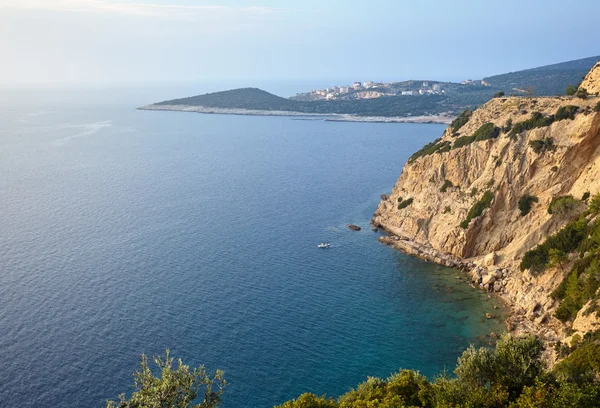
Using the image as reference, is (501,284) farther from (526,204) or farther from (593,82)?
(593,82)

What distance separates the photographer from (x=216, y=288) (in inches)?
1925

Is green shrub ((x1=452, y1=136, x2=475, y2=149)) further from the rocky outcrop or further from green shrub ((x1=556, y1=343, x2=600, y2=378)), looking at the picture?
green shrub ((x1=556, y1=343, x2=600, y2=378))

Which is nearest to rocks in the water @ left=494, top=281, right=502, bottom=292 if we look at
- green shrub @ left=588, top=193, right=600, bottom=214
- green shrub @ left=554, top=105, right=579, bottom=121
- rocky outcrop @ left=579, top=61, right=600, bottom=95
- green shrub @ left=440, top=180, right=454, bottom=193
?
green shrub @ left=588, top=193, right=600, bottom=214

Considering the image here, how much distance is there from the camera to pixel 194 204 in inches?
3103

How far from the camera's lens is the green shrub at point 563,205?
5016cm

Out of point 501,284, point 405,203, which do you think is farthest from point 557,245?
point 405,203

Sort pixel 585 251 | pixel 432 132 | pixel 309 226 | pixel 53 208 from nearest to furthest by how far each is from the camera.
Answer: pixel 585 251 < pixel 309 226 < pixel 53 208 < pixel 432 132

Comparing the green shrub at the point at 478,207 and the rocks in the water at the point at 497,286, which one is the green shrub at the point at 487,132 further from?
the rocks in the water at the point at 497,286

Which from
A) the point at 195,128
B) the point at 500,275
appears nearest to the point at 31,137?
the point at 195,128

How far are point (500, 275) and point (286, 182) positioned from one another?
5109 centimetres

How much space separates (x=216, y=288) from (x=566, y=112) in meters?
43.2

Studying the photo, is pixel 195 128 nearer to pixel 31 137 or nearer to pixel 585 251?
pixel 31 137

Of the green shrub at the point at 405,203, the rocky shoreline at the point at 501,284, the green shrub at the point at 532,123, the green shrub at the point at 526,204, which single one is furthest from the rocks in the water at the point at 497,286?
the green shrub at the point at 405,203

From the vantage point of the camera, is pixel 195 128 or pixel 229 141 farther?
pixel 195 128
